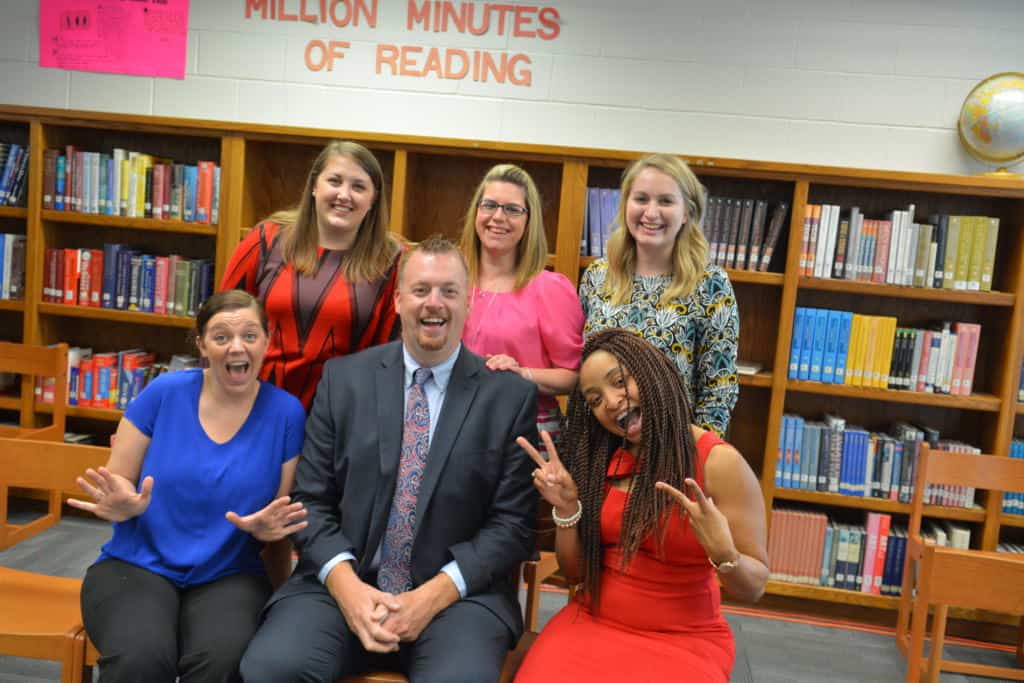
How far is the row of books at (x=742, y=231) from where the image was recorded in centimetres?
347

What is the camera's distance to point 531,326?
2312 millimetres

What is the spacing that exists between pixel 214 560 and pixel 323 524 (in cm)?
28

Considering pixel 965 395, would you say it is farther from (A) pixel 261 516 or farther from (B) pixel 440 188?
(A) pixel 261 516

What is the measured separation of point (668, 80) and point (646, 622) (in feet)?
8.76

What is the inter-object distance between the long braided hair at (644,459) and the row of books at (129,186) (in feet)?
8.26

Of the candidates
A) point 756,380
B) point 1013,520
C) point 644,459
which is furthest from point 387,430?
point 1013,520

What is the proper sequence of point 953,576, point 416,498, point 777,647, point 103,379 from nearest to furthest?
point 416,498, point 953,576, point 777,647, point 103,379

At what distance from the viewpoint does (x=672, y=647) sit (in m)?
1.73

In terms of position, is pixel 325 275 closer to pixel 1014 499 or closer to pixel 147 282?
pixel 147 282

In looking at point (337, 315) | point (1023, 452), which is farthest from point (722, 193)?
point (337, 315)

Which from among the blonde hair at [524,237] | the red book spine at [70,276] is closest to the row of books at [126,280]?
the red book spine at [70,276]

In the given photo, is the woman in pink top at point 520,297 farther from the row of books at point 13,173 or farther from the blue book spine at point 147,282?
the row of books at point 13,173

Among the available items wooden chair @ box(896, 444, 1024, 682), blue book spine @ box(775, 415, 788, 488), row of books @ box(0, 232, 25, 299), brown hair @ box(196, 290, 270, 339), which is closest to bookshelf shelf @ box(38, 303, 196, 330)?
row of books @ box(0, 232, 25, 299)

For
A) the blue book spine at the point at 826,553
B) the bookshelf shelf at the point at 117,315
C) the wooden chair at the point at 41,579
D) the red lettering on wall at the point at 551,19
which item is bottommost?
the blue book spine at the point at 826,553
